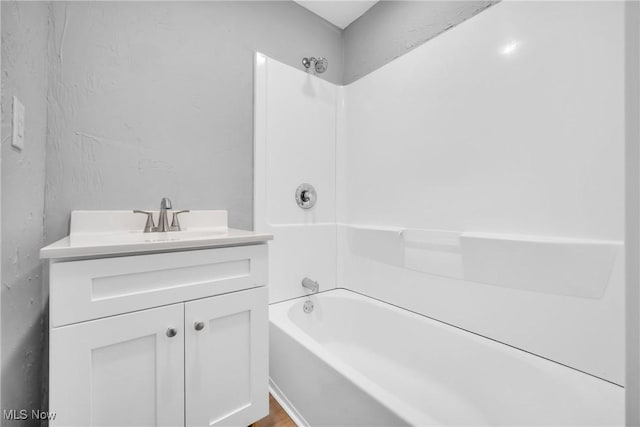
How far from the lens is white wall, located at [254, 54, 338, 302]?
1.60 m

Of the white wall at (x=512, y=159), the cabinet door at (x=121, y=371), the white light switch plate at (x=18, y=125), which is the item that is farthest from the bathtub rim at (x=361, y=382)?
the white light switch plate at (x=18, y=125)

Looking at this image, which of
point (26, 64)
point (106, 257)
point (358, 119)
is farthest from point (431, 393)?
point (26, 64)

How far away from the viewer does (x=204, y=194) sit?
141cm

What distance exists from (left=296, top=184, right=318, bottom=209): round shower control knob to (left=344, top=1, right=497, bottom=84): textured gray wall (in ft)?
2.78

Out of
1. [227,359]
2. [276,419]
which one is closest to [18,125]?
[227,359]

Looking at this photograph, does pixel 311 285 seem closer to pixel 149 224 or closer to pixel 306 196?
pixel 306 196

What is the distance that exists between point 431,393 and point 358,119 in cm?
159

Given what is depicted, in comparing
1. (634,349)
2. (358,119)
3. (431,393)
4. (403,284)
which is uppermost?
(358,119)

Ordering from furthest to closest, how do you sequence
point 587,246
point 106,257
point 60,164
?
point 60,164 < point 587,246 < point 106,257

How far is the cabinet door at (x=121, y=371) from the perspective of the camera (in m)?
0.70

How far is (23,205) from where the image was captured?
33.0 inches

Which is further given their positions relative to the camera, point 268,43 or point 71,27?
point 268,43

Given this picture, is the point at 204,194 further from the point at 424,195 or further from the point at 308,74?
the point at 424,195

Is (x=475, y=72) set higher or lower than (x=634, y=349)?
higher
